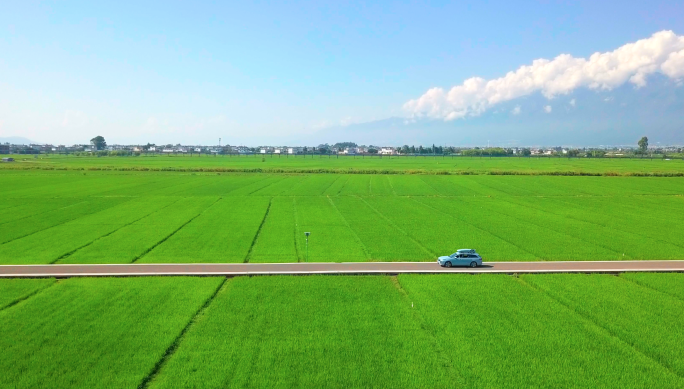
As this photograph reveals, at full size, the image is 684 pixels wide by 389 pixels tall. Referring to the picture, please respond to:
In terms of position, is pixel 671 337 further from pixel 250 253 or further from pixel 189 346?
pixel 250 253

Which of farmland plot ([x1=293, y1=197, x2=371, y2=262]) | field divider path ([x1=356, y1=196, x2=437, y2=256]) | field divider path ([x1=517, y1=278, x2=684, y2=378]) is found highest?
farmland plot ([x1=293, y1=197, x2=371, y2=262])

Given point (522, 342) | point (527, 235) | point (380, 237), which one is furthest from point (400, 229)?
point (522, 342)

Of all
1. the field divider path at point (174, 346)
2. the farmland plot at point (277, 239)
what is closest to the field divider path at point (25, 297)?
the field divider path at point (174, 346)

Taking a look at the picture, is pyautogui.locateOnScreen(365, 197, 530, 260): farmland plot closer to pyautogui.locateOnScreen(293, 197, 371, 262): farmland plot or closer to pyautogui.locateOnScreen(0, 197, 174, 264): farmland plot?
pyautogui.locateOnScreen(293, 197, 371, 262): farmland plot

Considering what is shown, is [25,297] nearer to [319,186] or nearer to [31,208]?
[31,208]

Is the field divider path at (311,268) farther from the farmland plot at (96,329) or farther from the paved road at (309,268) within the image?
the farmland plot at (96,329)

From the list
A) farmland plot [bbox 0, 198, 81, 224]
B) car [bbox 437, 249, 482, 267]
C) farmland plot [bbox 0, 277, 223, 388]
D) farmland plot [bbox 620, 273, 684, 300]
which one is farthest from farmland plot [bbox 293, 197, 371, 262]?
farmland plot [bbox 0, 198, 81, 224]
